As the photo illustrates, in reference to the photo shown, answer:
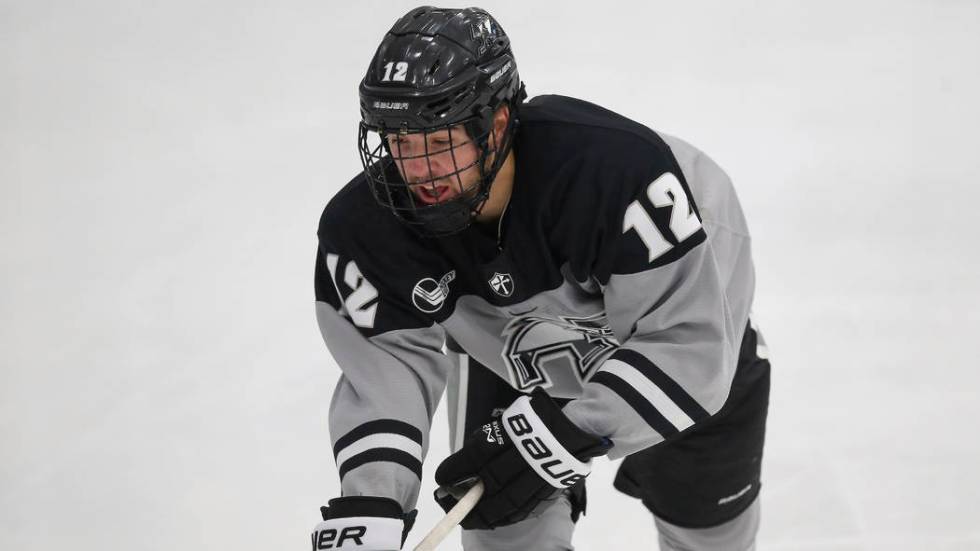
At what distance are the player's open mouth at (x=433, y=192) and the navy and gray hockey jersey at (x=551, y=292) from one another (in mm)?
112

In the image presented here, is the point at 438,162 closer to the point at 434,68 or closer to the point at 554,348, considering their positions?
the point at 434,68

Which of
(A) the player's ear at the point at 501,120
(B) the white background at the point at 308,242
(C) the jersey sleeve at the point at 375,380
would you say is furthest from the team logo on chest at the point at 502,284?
(B) the white background at the point at 308,242

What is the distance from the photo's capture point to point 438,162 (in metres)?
1.67

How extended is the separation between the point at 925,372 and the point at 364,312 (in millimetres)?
1632

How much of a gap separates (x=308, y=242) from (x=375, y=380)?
166cm

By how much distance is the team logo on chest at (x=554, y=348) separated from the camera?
6.43ft

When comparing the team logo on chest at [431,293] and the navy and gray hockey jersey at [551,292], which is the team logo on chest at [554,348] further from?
the team logo on chest at [431,293]

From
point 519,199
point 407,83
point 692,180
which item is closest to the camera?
point 407,83

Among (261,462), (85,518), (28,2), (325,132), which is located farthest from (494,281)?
(28,2)

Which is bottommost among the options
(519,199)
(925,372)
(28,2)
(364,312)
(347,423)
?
(925,372)

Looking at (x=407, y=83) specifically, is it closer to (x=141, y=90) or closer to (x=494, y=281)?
(x=494, y=281)

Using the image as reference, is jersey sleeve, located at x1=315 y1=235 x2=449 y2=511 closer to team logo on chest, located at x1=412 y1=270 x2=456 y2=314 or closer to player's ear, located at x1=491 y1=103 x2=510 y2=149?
team logo on chest, located at x1=412 y1=270 x2=456 y2=314

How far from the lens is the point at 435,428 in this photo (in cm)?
289

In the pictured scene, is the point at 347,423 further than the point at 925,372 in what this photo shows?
No
